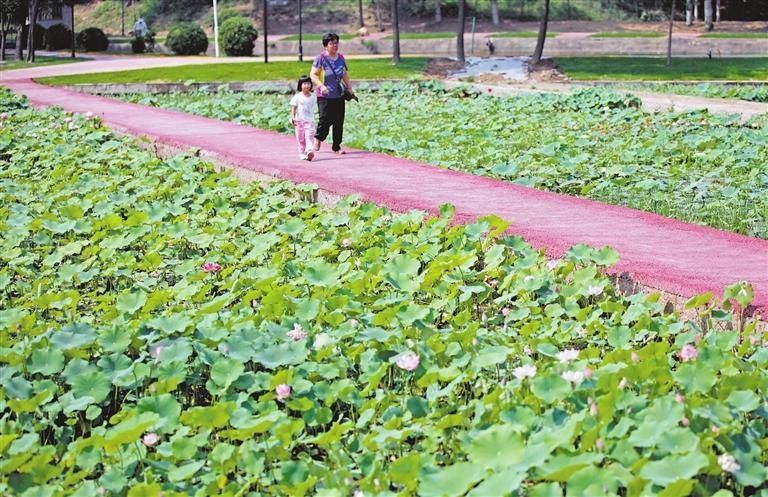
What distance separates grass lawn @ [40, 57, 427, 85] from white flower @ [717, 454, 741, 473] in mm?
21594

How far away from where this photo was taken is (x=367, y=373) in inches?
147

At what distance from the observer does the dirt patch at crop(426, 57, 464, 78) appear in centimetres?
2806

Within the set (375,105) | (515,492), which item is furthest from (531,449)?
(375,105)

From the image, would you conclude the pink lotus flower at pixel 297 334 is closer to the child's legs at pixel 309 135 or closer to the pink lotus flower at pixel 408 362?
the pink lotus flower at pixel 408 362

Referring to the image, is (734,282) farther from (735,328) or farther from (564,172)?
(564,172)

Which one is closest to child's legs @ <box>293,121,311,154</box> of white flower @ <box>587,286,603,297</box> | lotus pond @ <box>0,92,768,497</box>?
lotus pond @ <box>0,92,768,497</box>

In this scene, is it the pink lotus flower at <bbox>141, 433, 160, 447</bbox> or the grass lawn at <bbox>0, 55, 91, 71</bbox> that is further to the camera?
the grass lawn at <bbox>0, 55, 91, 71</bbox>

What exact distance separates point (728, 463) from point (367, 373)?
1.26 metres

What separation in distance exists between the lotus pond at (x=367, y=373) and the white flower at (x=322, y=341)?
2 cm

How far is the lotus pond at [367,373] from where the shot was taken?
9.77 feet

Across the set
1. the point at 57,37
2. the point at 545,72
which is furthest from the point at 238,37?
the point at 545,72

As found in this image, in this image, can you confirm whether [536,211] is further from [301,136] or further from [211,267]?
[301,136]

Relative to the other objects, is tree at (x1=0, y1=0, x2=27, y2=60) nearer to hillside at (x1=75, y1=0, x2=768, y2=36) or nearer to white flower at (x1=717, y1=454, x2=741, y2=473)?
hillside at (x1=75, y1=0, x2=768, y2=36)

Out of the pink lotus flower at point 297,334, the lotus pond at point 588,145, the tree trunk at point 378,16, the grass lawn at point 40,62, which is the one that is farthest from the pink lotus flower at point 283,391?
the tree trunk at point 378,16
